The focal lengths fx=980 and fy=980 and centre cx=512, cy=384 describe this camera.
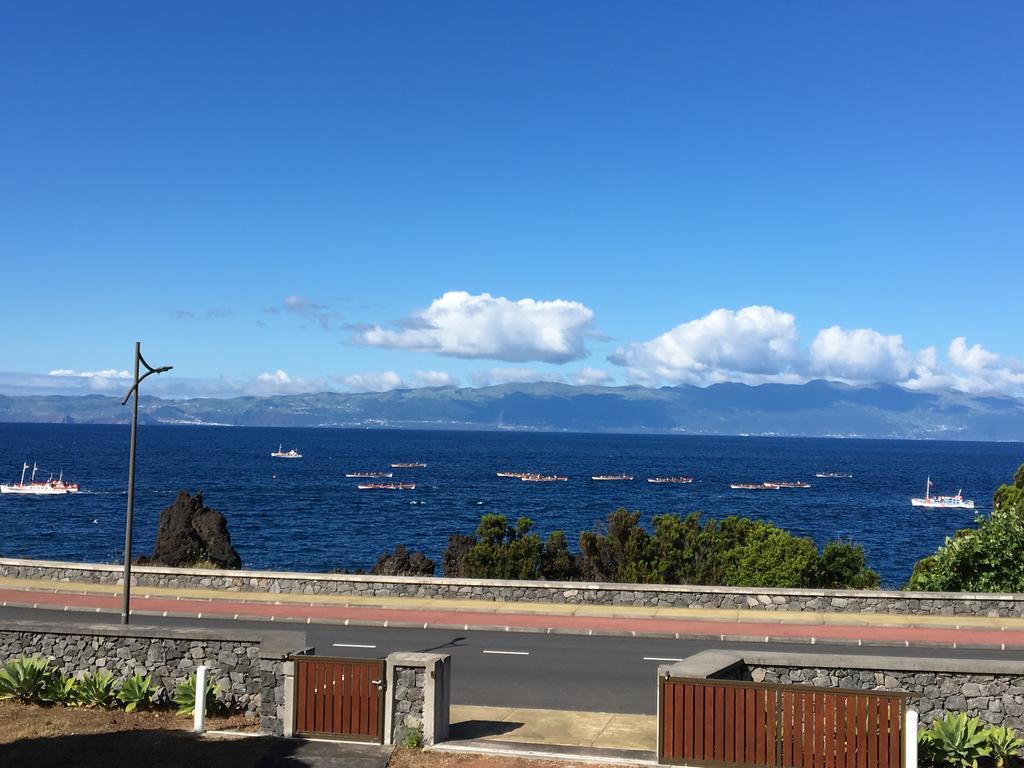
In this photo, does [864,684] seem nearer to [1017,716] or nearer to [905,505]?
[1017,716]

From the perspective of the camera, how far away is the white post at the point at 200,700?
47.8ft

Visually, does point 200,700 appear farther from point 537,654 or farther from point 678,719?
point 537,654

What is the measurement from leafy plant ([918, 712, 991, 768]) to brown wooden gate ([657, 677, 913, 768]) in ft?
2.94

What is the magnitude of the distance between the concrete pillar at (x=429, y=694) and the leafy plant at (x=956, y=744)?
21.5 feet

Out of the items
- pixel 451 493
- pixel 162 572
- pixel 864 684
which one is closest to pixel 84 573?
pixel 162 572

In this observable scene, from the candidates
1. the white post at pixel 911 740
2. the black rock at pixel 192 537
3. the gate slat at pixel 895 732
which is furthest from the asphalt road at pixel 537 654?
the black rock at pixel 192 537

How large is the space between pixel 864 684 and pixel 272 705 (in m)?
8.77

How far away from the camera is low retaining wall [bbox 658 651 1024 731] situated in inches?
551

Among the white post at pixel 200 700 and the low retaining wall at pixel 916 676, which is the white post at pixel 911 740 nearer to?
the low retaining wall at pixel 916 676

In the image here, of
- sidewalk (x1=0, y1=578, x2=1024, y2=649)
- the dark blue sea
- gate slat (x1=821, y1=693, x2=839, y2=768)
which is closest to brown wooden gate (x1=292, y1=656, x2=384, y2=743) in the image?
gate slat (x1=821, y1=693, x2=839, y2=768)

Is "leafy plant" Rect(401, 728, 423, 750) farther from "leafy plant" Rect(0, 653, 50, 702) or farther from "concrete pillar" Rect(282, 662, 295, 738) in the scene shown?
"leafy plant" Rect(0, 653, 50, 702)

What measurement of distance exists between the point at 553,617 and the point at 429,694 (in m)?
11.7

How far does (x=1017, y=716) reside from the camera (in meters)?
13.9

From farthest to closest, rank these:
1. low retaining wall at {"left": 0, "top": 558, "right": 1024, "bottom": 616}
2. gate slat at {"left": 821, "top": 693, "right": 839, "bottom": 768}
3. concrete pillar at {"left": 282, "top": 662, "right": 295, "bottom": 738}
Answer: low retaining wall at {"left": 0, "top": 558, "right": 1024, "bottom": 616} → concrete pillar at {"left": 282, "top": 662, "right": 295, "bottom": 738} → gate slat at {"left": 821, "top": 693, "right": 839, "bottom": 768}
